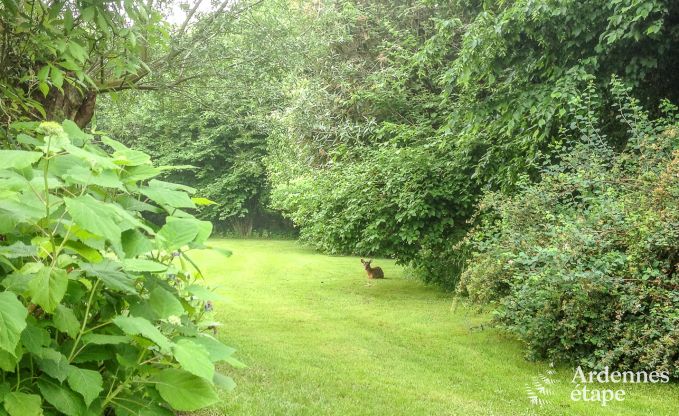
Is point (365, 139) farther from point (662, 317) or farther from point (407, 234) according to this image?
point (662, 317)

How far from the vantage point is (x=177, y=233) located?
4.25ft

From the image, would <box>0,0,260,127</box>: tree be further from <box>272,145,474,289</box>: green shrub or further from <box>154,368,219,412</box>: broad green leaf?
<box>272,145,474,289</box>: green shrub

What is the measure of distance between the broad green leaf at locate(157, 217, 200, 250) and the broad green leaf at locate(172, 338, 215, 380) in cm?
23

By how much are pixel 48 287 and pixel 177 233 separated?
1.02ft

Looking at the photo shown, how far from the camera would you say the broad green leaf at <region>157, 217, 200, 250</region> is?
1268 mm

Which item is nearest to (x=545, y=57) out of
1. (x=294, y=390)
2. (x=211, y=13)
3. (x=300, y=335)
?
(x=211, y=13)

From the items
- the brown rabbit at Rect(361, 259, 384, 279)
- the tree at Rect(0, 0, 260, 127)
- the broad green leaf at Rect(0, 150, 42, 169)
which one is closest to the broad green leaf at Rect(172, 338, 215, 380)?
the broad green leaf at Rect(0, 150, 42, 169)

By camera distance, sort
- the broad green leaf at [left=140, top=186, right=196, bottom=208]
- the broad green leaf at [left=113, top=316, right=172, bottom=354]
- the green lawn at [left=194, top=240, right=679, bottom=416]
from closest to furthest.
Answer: the broad green leaf at [left=113, top=316, right=172, bottom=354]
the broad green leaf at [left=140, top=186, right=196, bottom=208]
the green lawn at [left=194, top=240, right=679, bottom=416]

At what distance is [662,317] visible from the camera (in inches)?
193

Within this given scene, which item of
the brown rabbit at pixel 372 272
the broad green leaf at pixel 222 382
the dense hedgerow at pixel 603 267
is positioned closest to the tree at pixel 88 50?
the broad green leaf at pixel 222 382

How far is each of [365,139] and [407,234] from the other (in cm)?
290

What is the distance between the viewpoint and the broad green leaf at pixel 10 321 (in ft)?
3.17

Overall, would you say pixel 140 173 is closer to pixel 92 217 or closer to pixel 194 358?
pixel 92 217

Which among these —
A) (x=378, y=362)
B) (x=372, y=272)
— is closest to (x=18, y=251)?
(x=378, y=362)
